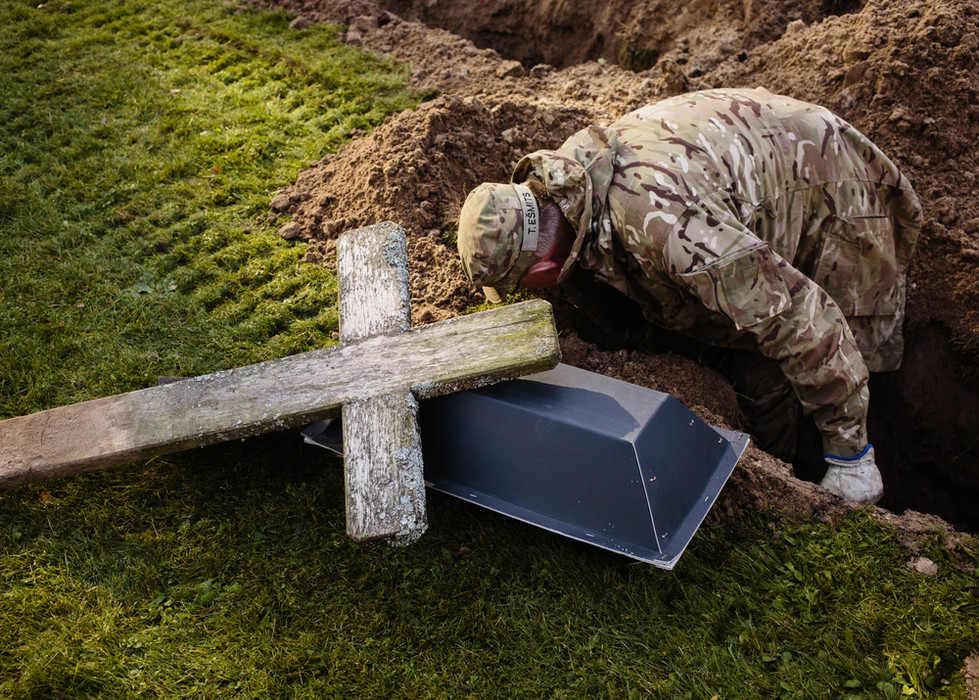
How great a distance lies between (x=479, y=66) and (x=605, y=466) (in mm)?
3569

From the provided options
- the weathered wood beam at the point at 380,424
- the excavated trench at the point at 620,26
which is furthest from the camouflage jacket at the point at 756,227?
the excavated trench at the point at 620,26

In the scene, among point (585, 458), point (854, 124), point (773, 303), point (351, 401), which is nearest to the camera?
point (585, 458)

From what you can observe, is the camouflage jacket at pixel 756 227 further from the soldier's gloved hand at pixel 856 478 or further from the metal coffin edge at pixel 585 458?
the metal coffin edge at pixel 585 458

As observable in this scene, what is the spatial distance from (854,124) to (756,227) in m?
1.46

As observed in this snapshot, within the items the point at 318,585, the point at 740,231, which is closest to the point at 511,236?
the point at 740,231

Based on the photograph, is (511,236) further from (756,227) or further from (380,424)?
(756,227)

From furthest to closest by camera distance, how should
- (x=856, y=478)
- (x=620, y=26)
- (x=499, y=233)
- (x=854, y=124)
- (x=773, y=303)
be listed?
(x=620, y=26) → (x=854, y=124) → (x=856, y=478) → (x=499, y=233) → (x=773, y=303)

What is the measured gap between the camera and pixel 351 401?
7.68 ft

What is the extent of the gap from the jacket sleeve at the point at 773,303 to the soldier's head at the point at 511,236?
49 centimetres

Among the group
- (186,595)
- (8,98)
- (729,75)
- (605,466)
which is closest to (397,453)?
(605,466)

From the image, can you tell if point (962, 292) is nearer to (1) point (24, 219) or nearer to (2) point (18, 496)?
(2) point (18, 496)

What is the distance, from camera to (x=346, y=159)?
405cm

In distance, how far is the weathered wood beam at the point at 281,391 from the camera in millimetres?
2330

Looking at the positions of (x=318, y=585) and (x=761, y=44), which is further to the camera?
(x=761, y=44)
